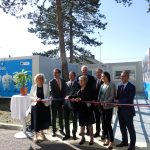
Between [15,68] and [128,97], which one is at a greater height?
[15,68]

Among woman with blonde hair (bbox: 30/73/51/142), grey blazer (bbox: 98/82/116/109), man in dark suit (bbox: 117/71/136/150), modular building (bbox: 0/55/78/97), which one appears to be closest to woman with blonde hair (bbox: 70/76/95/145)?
grey blazer (bbox: 98/82/116/109)

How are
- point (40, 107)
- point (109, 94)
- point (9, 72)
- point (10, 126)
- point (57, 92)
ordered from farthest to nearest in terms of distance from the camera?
point (9, 72)
point (10, 126)
point (57, 92)
point (40, 107)
point (109, 94)

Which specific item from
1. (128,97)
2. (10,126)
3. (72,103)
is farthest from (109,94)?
(10,126)

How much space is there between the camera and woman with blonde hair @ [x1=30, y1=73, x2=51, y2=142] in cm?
988

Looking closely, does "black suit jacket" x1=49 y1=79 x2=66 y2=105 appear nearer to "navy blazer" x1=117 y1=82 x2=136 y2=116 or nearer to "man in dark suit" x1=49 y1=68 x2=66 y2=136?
"man in dark suit" x1=49 y1=68 x2=66 y2=136

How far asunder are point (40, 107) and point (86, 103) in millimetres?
1593

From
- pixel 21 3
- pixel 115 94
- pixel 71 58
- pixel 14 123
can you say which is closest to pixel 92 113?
pixel 115 94

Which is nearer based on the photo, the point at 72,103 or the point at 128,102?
the point at 128,102

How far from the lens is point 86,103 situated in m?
9.01

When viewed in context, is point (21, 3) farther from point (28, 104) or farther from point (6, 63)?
point (28, 104)

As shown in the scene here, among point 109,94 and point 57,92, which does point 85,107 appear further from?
point 57,92

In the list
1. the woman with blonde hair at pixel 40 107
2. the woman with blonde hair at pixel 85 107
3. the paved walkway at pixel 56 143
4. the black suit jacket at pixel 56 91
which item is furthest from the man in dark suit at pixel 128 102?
the woman with blonde hair at pixel 40 107

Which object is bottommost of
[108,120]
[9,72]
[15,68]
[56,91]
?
[108,120]

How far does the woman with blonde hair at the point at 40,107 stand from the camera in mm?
9875
